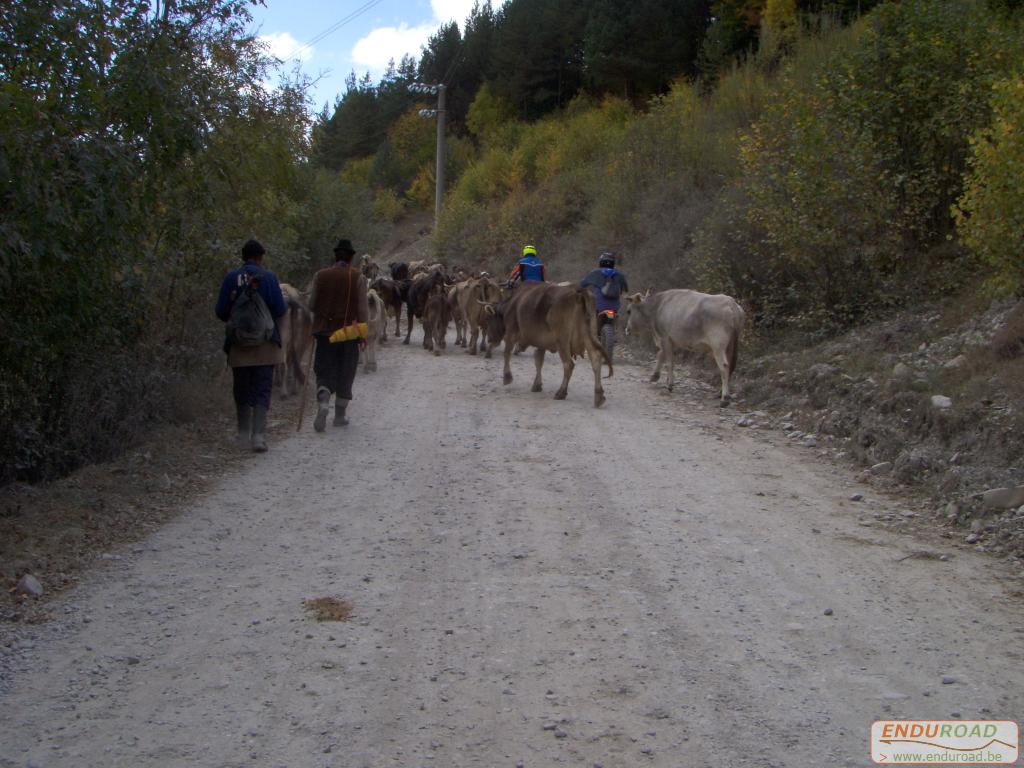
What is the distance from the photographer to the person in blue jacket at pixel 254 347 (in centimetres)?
962

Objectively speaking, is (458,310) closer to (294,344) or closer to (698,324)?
(698,324)

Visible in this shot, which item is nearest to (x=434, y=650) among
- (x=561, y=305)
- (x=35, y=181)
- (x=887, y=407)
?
(x=35, y=181)

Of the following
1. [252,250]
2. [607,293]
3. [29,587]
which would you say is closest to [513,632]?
[29,587]

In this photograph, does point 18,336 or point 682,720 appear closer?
point 682,720

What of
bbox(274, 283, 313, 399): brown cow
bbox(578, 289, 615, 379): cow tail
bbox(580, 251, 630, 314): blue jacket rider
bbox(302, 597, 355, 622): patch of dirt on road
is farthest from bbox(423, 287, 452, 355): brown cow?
bbox(302, 597, 355, 622): patch of dirt on road

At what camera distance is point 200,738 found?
4.07 metres

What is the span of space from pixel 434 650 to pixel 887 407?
7.17 m

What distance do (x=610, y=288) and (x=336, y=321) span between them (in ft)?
20.0

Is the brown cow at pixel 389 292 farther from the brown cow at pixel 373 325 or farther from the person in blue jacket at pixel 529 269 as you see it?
the person in blue jacket at pixel 529 269

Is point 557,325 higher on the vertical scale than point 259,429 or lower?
higher

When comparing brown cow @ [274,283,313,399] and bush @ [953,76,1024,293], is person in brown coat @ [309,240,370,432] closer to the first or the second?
brown cow @ [274,283,313,399]

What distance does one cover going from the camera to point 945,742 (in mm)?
4094

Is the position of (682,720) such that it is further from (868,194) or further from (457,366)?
(457,366)

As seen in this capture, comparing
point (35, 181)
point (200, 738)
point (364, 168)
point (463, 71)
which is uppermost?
point (463, 71)
